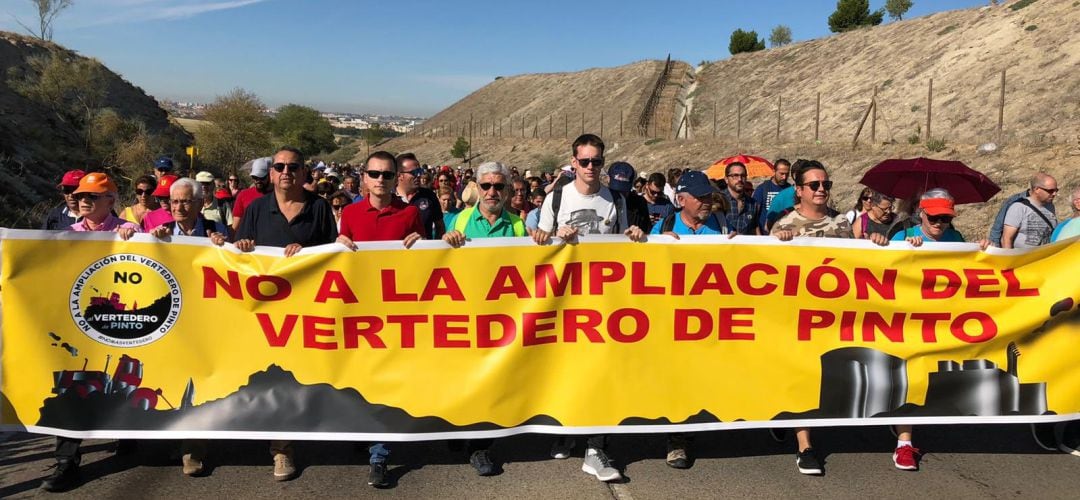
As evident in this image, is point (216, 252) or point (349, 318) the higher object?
point (216, 252)

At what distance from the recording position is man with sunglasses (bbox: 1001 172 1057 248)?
19.6 feet

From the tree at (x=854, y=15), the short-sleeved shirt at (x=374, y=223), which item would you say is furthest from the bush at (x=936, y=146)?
the tree at (x=854, y=15)

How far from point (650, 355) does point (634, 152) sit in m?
40.4

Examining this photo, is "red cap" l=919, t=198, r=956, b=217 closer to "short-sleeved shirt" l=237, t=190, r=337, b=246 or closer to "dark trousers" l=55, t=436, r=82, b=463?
"short-sleeved shirt" l=237, t=190, r=337, b=246

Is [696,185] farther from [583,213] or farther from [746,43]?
[746,43]

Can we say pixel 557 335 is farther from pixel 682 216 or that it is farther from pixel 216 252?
pixel 216 252

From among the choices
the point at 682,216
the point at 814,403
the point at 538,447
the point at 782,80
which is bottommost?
the point at 538,447

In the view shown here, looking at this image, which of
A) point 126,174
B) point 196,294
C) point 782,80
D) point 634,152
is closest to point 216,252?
point 196,294

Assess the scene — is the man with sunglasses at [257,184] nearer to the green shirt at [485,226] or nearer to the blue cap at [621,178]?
the green shirt at [485,226]

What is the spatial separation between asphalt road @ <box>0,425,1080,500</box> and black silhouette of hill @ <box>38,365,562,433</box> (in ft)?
0.89

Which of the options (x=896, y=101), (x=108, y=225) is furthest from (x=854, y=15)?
(x=108, y=225)

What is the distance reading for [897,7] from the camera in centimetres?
6231

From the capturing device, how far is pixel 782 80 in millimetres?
50844

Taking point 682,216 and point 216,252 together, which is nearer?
point 216,252
